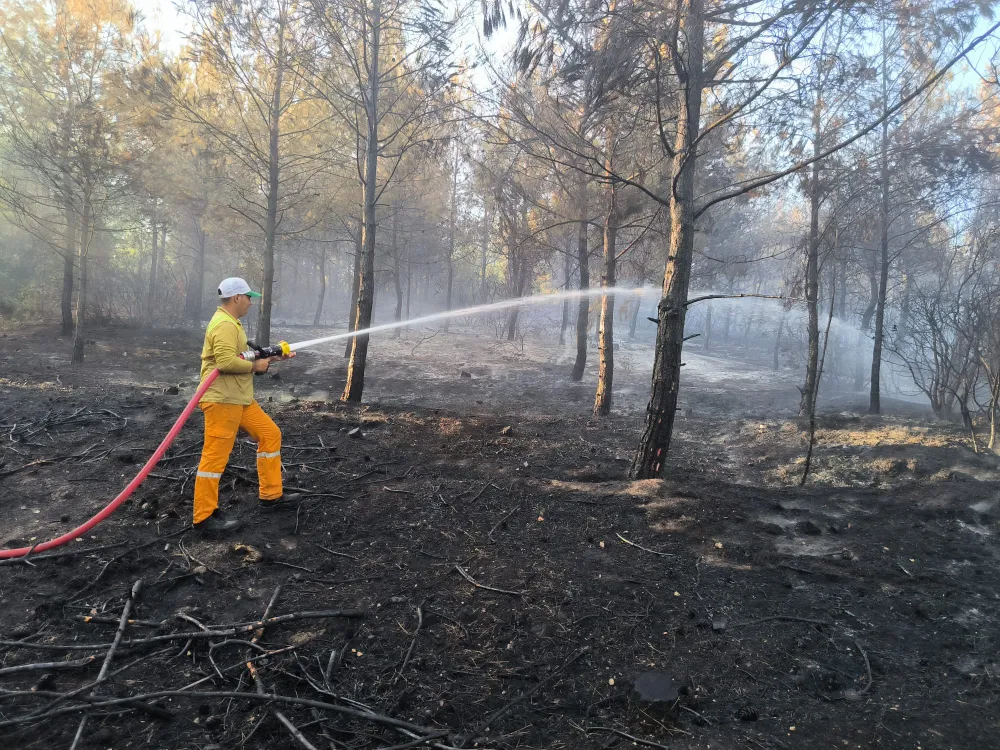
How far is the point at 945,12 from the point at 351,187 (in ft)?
49.0

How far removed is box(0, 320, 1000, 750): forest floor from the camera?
2.55m

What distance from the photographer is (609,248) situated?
449 inches

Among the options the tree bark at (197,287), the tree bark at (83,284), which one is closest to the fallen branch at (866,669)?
the tree bark at (83,284)

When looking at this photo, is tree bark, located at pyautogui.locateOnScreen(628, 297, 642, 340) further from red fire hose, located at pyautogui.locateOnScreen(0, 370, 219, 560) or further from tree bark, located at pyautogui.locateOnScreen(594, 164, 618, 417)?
red fire hose, located at pyautogui.locateOnScreen(0, 370, 219, 560)

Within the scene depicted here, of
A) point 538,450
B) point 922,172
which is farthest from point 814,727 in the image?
point 922,172

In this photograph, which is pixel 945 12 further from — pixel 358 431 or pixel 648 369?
pixel 648 369

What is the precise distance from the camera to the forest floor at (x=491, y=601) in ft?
8.37

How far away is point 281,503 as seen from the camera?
480 centimetres

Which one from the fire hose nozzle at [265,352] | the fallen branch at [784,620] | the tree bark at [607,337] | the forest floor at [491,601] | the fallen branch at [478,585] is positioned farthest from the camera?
the tree bark at [607,337]

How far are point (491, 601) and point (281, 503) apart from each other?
7.76 feet

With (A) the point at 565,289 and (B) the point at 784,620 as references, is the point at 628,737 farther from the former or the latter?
(A) the point at 565,289

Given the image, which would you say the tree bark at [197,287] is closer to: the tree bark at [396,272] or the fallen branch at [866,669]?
the tree bark at [396,272]

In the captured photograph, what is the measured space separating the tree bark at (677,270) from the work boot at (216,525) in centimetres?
404

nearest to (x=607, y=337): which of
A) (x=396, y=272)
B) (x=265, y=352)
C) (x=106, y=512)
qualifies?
(x=265, y=352)
